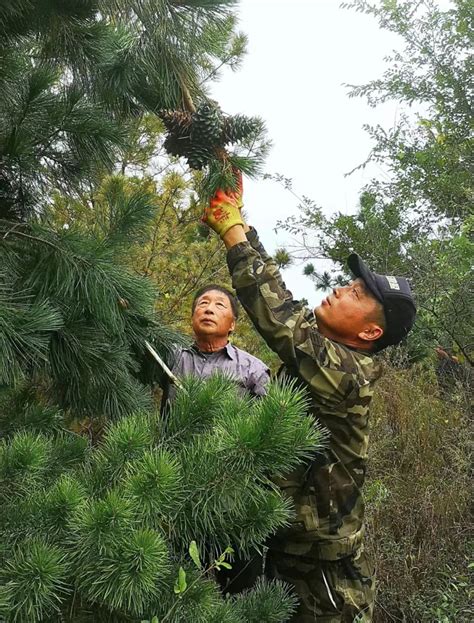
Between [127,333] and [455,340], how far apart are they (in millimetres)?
2739

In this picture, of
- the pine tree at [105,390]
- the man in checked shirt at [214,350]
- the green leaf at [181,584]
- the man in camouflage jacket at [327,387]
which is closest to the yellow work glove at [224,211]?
the man in camouflage jacket at [327,387]

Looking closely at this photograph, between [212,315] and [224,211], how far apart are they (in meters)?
0.71

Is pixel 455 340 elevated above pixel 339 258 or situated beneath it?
situated beneath

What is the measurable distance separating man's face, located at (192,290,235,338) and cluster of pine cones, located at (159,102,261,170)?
0.85 m

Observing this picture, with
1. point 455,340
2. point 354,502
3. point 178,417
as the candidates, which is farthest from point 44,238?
point 455,340

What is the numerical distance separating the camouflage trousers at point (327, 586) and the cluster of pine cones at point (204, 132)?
116cm

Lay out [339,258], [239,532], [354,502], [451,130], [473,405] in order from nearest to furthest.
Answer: [239,532]
[354,502]
[473,405]
[451,130]
[339,258]

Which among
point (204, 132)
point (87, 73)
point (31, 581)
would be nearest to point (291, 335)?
point (204, 132)

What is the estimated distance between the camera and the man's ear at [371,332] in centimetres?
178

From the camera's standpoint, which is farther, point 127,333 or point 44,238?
point 127,333

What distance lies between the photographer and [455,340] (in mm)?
3887

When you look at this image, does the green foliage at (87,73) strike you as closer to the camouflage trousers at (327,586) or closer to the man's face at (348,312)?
the man's face at (348,312)

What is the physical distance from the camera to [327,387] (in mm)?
1605

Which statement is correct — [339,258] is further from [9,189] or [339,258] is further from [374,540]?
[9,189]
